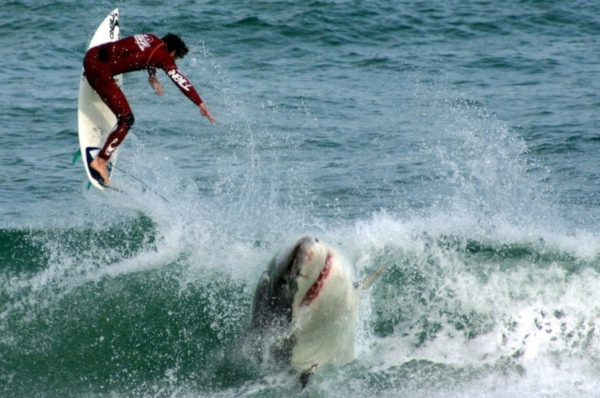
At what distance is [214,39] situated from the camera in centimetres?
2100

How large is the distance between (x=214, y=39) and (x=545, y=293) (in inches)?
570

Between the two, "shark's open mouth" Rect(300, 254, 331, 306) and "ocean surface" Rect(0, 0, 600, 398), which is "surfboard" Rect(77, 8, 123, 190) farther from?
"shark's open mouth" Rect(300, 254, 331, 306)

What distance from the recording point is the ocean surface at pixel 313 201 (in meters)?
7.60

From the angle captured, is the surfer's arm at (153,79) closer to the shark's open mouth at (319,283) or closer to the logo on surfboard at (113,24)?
the logo on surfboard at (113,24)

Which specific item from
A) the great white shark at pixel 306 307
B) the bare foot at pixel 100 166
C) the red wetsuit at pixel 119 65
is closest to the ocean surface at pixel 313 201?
the great white shark at pixel 306 307

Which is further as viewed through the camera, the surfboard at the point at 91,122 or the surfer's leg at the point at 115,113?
the surfboard at the point at 91,122

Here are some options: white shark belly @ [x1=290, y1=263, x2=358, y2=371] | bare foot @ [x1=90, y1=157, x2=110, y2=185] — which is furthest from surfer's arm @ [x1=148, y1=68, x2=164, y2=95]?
white shark belly @ [x1=290, y1=263, x2=358, y2=371]

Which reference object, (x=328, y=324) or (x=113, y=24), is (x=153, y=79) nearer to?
(x=113, y=24)

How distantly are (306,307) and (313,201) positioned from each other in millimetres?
5990

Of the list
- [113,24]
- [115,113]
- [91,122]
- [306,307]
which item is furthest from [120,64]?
[306,307]

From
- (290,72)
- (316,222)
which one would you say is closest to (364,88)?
(290,72)

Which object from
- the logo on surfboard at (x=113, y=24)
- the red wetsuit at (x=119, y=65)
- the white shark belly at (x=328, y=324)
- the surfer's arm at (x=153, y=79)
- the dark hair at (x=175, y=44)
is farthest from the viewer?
the logo on surfboard at (x=113, y=24)

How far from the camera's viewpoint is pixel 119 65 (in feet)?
31.6

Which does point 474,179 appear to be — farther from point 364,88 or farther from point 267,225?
point 364,88
